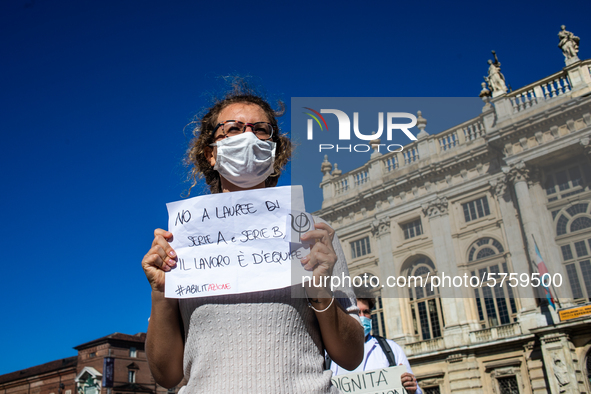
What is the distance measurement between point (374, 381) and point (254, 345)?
9.46ft

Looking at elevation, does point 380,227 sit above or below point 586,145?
below

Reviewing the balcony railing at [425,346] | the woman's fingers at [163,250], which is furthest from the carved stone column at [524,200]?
the woman's fingers at [163,250]

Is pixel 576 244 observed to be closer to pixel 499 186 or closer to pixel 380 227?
pixel 499 186

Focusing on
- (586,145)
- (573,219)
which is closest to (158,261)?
(586,145)

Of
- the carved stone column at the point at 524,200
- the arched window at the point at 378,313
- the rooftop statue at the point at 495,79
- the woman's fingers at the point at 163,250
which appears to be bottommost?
the woman's fingers at the point at 163,250

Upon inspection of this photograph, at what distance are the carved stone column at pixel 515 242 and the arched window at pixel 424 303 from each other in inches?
148

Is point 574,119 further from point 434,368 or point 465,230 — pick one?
point 434,368

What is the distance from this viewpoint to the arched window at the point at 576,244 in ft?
57.2

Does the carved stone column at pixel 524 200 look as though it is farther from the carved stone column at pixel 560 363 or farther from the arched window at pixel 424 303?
the arched window at pixel 424 303

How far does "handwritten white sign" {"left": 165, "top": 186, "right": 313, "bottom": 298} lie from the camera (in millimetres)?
1553

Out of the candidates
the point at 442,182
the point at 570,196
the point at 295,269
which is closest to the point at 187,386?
the point at 295,269

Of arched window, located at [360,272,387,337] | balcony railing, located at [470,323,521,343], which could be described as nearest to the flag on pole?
balcony railing, located at [470,323,521,343]

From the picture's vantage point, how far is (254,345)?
1.43 meters

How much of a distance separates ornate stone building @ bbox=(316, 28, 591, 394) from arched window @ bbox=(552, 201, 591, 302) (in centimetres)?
4
